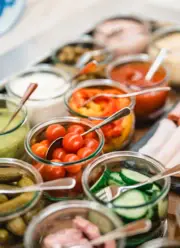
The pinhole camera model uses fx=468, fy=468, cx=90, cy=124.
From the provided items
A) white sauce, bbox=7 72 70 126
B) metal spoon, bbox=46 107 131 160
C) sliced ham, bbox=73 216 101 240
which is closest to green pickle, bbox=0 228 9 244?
sliced ham, bbox=73 216 101 240

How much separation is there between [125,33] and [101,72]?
289 millimetres

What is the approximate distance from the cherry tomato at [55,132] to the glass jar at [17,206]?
12 cm

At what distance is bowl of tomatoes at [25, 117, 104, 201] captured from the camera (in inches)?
38.1

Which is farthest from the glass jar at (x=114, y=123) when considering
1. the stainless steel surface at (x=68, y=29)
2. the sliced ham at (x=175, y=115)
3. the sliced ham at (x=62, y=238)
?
the sliced ham at (x=62, y=238)

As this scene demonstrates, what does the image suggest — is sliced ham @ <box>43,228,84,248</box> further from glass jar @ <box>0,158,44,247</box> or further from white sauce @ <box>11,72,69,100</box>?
white sauce @ <box>11,72,69,100</box>

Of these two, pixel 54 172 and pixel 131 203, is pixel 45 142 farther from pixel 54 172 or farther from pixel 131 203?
pixel 131 203

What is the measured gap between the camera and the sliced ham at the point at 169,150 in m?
1.12

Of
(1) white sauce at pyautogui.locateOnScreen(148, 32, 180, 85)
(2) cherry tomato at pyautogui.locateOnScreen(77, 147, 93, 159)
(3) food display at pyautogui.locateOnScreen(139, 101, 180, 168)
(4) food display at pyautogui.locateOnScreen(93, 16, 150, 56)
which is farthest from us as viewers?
(4) food display at pyautogui.locateOnScreen(93, 16, 150, 56)

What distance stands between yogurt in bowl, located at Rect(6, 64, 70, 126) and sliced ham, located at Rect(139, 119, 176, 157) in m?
0.26

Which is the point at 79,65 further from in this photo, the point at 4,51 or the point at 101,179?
the point at 101,179

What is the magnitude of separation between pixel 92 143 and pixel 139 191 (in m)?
0.17

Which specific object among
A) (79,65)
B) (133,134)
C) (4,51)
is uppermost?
(4,51)

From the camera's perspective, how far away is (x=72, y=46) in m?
1.60

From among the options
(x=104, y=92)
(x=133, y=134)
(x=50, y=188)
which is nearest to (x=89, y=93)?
(x=104, y=92)
